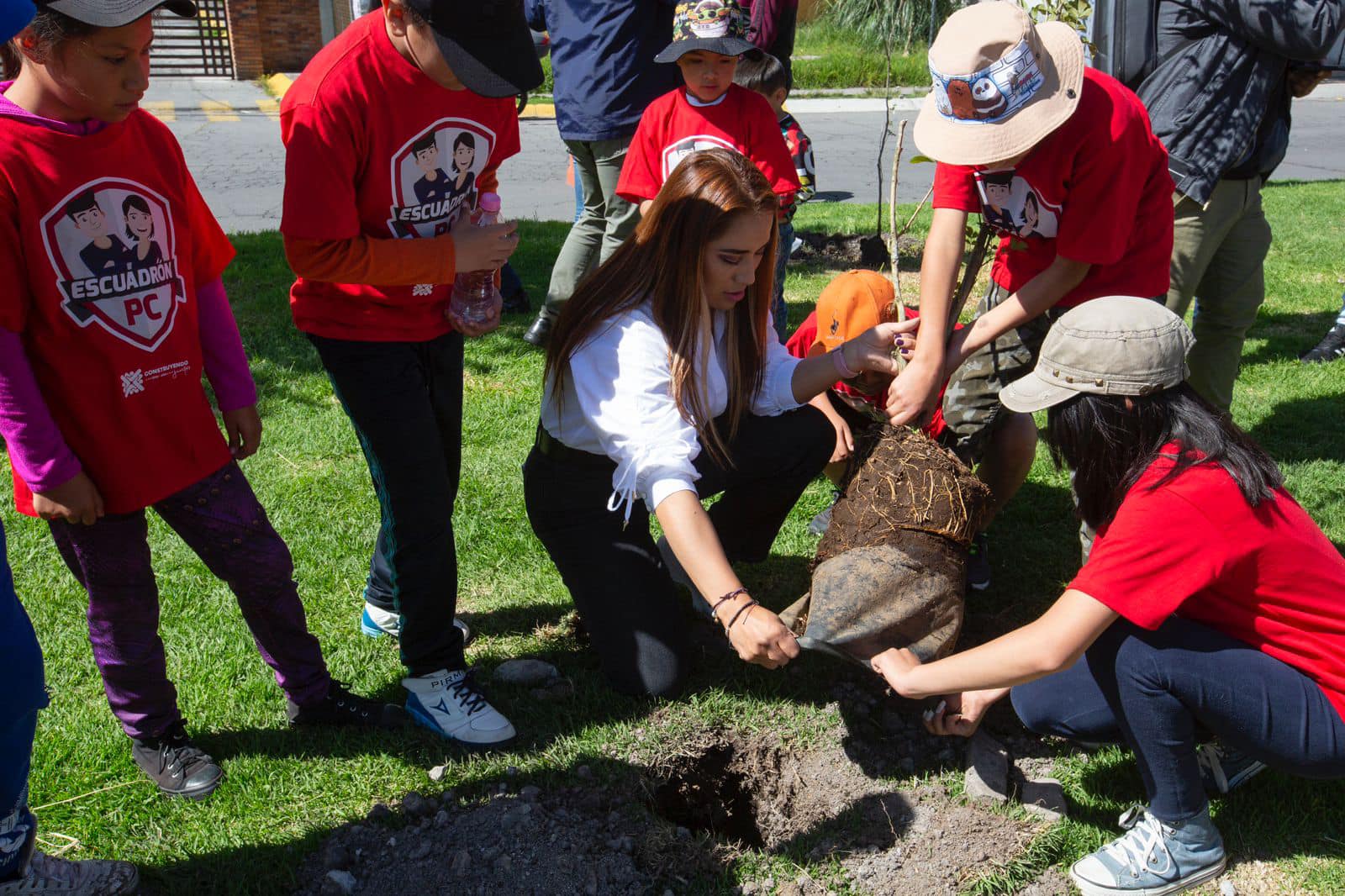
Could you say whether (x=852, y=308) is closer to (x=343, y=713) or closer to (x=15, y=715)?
(x=343, y=713)

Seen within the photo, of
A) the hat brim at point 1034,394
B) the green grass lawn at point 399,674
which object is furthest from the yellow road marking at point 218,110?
the hat brim at point 1034,394

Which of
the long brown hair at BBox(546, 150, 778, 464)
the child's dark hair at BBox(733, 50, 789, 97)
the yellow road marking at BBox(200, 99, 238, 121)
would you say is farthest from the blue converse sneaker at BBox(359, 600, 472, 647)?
the yellow road marking at BBox(200, 99, 238, 121)

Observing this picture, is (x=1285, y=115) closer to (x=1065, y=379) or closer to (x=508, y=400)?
(x=1065, y=379)

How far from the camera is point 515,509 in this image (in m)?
3.83

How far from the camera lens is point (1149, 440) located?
212 centimetres

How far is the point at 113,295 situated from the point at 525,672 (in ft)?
4.62

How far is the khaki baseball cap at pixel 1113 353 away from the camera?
6.73 feet

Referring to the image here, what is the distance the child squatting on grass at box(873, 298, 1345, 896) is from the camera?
2039 mm

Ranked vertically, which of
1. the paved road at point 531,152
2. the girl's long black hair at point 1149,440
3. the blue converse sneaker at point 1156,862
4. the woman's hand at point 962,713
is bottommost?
the paved road at point 531,152

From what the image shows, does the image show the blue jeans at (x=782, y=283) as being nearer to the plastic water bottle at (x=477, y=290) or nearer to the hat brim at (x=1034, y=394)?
the plastic water bottle at (x=477, y=290)

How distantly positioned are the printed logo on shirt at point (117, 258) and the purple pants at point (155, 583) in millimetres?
386

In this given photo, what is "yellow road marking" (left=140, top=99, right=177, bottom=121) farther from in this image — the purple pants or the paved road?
the purple pants

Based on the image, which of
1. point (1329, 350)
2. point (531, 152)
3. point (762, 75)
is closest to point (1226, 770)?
point (1329, 350)

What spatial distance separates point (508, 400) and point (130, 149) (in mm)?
2602
